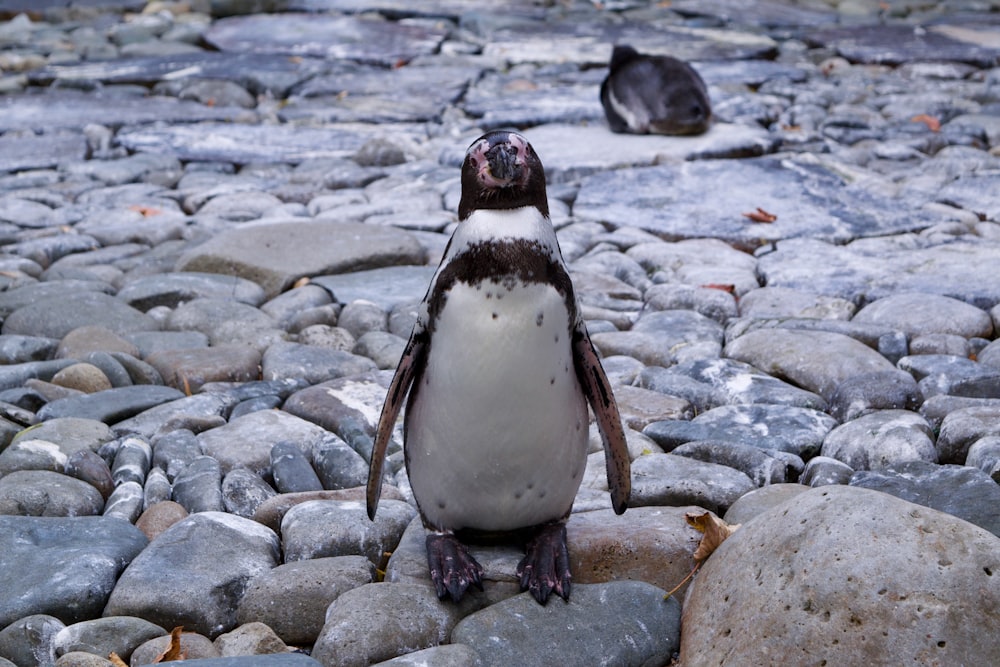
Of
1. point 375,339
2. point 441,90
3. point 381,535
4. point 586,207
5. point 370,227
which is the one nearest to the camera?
point 381,535

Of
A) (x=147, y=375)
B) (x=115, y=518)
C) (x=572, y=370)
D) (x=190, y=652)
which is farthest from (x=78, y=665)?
(x=147, y=375)

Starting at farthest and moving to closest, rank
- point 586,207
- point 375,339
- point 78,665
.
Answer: point 586,207, point 375,339, point 78,665

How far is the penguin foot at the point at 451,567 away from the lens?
114 inches

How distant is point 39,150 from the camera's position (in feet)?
28.6

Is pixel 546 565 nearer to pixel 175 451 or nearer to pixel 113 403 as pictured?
pixel 175 451

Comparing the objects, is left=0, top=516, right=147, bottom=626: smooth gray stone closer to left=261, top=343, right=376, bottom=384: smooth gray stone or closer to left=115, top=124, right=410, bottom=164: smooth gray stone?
left=261, top=343, right=376, bottom=384: smooth gray stone

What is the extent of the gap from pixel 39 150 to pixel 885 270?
20.6 ft

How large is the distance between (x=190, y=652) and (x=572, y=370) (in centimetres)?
118

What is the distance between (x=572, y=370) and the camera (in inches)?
119

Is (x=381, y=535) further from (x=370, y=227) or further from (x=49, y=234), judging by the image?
(x=49, y=234)

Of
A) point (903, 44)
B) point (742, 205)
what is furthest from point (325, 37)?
point (742, 205)

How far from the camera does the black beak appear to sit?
281cm

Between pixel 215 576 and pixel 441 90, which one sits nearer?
pixel 215 576

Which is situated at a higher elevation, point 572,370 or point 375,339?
point 572,370
